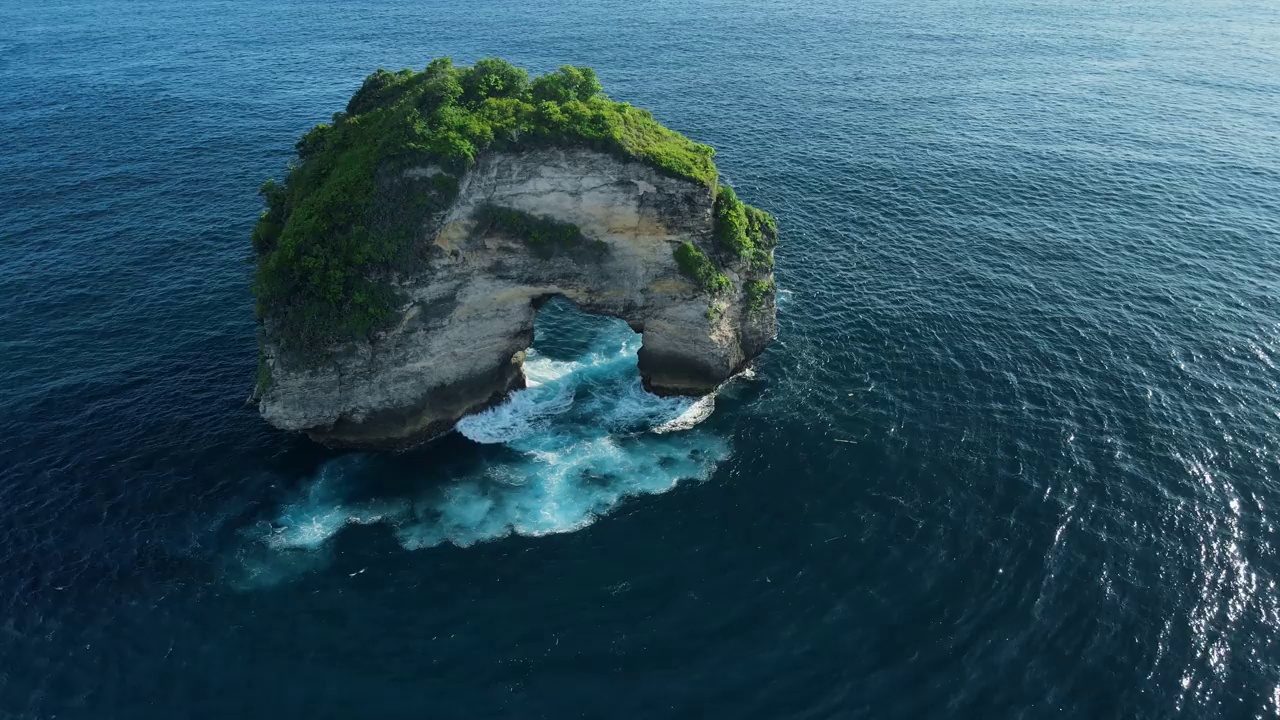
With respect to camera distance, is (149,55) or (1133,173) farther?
(149,55)

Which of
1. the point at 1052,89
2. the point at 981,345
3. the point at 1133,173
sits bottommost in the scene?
the point at 981,345

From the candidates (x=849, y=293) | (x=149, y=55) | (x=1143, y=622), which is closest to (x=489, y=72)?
(x=849, y=293)

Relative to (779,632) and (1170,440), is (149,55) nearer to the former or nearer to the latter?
(779,632)

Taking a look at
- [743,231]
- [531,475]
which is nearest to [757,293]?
[743,231]

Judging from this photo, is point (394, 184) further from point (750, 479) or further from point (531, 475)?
point (750, 479)

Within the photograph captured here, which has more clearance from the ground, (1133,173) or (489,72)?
(489,72)

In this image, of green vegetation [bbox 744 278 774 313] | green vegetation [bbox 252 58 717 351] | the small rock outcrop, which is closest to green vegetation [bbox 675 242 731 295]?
the small rock outcrop

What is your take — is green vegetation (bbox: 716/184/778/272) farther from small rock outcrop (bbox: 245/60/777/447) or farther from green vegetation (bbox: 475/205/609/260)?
green vegetation (bbox: 475/205/609/260)
